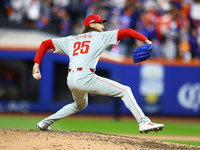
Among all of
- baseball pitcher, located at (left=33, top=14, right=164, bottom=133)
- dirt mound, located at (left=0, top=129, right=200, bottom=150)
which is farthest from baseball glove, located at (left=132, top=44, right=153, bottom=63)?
dirt mound, located at (left=0, top=129, right=200, bottom=150)

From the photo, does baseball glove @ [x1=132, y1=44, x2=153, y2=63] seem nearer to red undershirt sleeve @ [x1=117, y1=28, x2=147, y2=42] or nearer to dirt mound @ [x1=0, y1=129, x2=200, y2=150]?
red undershirt sleeve @ [x1=117, y1=28, x2=147, y2=42]

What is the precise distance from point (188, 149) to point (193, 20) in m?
10.5

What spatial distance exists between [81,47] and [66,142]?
127 cm

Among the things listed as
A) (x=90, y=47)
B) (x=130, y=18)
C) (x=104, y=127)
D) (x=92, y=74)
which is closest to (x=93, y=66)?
(x=92, y=74)

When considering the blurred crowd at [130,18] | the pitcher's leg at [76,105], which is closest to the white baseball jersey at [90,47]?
the pitcher's leg at [76,105]

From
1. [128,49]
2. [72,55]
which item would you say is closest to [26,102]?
[128,49]

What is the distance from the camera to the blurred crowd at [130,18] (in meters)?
13.4

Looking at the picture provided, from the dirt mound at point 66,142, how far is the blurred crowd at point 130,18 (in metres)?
8.09

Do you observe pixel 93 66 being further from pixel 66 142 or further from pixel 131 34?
pixel 66 142

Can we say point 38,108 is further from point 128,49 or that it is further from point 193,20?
point 193,20

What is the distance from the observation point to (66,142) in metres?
4.79

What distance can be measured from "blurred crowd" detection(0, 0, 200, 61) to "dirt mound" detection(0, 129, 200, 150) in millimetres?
8091

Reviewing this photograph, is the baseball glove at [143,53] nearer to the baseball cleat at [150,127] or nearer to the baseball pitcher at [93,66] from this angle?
the baseball pitcher at [93,66]

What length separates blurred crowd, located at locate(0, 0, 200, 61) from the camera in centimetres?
1338
